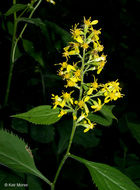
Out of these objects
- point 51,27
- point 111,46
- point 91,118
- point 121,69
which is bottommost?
point 91,118

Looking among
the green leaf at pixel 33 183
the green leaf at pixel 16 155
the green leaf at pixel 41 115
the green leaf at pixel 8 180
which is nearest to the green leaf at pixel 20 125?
the green leaf at pixel 33 183

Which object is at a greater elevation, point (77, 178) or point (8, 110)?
point (8, 110)

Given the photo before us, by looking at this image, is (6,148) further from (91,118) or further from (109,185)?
(109,185)

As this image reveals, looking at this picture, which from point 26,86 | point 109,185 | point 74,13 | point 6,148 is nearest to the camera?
point 109,185

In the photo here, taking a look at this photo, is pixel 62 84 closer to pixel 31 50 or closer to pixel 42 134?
pixel 42 134

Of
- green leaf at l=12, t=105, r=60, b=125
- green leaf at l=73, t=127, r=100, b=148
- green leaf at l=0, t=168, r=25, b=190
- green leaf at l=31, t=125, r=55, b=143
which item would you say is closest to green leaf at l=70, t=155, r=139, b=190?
green leaf at l=12, t=105, r=60, b=125

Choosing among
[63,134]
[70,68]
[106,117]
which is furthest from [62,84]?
[106,117]

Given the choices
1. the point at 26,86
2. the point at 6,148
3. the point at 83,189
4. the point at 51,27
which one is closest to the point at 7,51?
the point at 26,86
